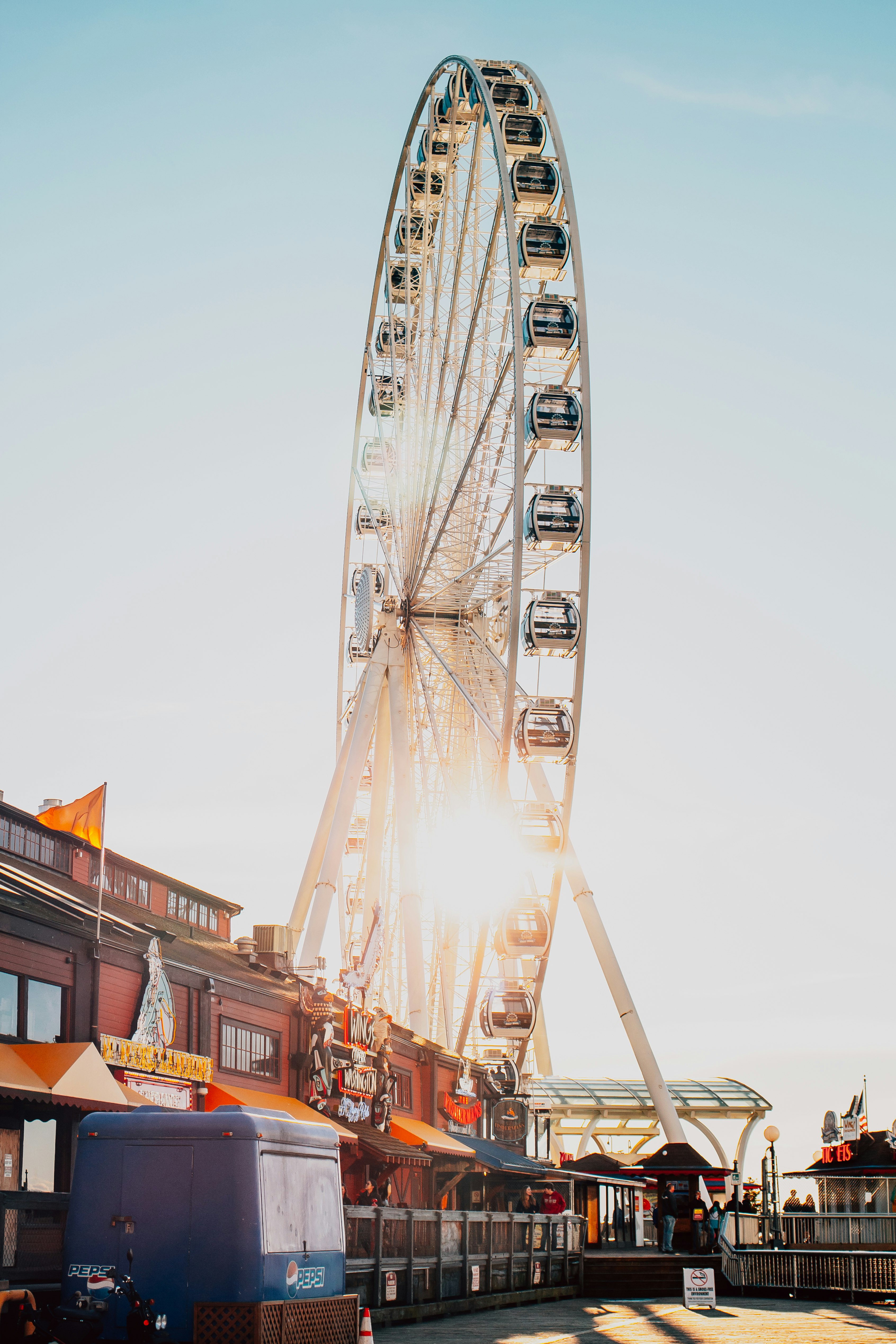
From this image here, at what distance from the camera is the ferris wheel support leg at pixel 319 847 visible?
42062mm

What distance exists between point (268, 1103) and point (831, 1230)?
19457mm

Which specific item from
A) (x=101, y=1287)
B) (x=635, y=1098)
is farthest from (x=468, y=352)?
(x=635, y=1098)

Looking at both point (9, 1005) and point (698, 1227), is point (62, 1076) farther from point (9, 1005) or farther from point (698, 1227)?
point (698, 1227)

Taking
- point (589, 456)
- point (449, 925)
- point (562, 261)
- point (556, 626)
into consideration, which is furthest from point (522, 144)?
point (449, 925)

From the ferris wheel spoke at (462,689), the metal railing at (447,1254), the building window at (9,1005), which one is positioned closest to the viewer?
the building window at (9,1005)

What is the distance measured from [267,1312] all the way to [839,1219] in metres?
31.5

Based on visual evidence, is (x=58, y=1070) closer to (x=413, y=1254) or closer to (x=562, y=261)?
(x=413, y=1254)

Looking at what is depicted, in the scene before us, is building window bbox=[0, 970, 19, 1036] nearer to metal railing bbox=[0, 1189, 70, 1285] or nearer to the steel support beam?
metal railing bbox=[0, 1189, 70, 1285]

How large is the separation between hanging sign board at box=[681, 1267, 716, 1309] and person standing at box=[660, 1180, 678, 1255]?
12.2 meters

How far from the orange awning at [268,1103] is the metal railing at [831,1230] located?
12150mm

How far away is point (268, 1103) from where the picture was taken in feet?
94.2

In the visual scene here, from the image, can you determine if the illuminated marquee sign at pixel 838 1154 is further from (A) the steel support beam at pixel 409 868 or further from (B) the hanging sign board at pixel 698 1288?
(B) the hanging sign board at pixel 698 1288

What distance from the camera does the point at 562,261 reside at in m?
36.2

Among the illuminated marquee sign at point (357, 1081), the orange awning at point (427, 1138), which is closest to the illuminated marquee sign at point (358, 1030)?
the illuminated marquee sign at point (357, 1081)
